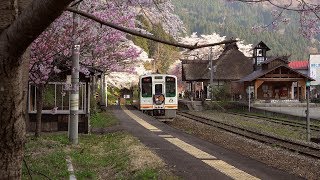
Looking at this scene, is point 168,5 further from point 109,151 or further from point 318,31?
point 109,151

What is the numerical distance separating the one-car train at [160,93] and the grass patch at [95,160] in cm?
1320

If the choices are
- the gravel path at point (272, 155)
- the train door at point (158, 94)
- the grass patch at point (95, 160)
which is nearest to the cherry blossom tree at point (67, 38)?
the grass patch at point (95, 160)

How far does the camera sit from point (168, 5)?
31.6ft

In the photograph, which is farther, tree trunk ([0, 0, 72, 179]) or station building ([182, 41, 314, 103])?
station building ([182, 41, 314, 103])

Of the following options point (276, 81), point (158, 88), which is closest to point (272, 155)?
point (158, 88)

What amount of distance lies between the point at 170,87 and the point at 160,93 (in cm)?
72

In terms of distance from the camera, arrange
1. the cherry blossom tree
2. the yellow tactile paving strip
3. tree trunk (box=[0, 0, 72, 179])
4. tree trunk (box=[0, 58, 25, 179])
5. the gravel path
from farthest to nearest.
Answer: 1. the cherry blossom tree
2. the gravel path
3. the yellow tactile paving strip
4. tree trunk (box=[0, 58, 25, 179])
5. tree trunk (box=[0, 0, 72, 179])

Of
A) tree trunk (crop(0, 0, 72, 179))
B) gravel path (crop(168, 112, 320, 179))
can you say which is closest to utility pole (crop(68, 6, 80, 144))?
gravel path (crop(168, 112, 320, 179))

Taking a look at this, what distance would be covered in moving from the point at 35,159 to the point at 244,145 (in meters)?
8.71

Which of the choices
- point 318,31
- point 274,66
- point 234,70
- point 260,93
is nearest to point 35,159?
point 318,31

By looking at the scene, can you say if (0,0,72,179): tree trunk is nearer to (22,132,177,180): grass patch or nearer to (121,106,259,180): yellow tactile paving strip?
(22,132,177,180): grass patch

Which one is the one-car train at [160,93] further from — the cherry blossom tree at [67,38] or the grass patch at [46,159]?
the grass patch at [46,159]

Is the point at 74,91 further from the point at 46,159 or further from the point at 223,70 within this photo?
the point at 223,70

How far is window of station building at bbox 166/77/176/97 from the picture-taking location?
2694cm
